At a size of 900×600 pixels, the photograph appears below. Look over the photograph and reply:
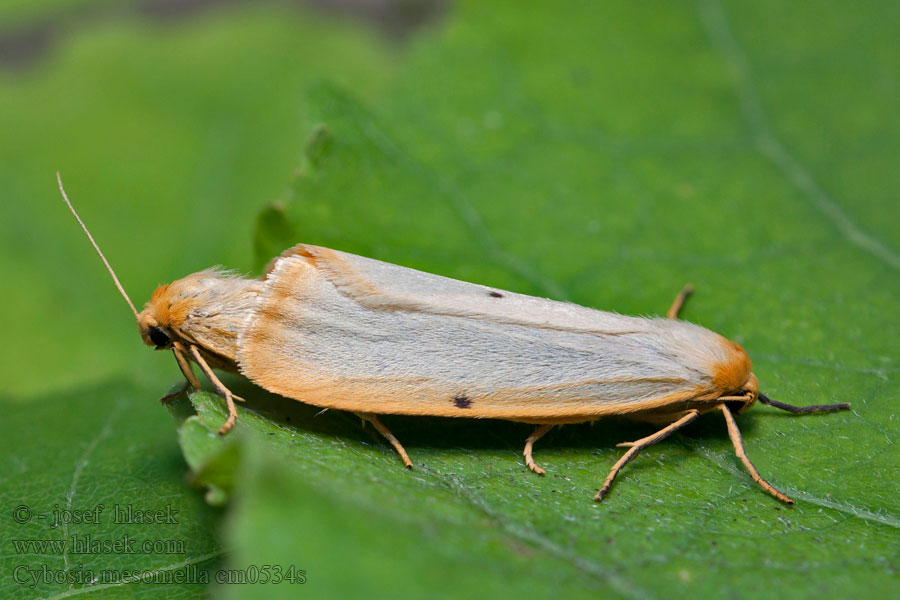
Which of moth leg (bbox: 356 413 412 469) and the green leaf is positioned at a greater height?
moth leg (bbox: 356 413 412 469)

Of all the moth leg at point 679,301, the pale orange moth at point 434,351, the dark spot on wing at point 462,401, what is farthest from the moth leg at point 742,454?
the dark spot on wing at point 462,401

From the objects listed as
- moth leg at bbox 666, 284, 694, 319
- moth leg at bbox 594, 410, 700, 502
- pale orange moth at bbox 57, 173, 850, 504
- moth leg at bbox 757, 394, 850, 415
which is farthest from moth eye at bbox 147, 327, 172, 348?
moth leg at bbox 757, 394, 850, 415

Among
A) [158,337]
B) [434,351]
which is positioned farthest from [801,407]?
[158,337]

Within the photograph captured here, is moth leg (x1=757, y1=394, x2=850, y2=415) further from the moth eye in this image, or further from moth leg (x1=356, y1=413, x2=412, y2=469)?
the moth eye

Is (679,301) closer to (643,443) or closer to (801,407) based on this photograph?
(801,407)

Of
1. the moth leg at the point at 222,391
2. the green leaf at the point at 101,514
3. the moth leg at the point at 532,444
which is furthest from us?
the moth leg at the point at 532,444

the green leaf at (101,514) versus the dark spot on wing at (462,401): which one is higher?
the dark spot on wing at (462,401)

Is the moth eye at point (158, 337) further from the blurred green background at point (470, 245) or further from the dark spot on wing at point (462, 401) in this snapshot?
the dark spot on wing at point (462, 401)
